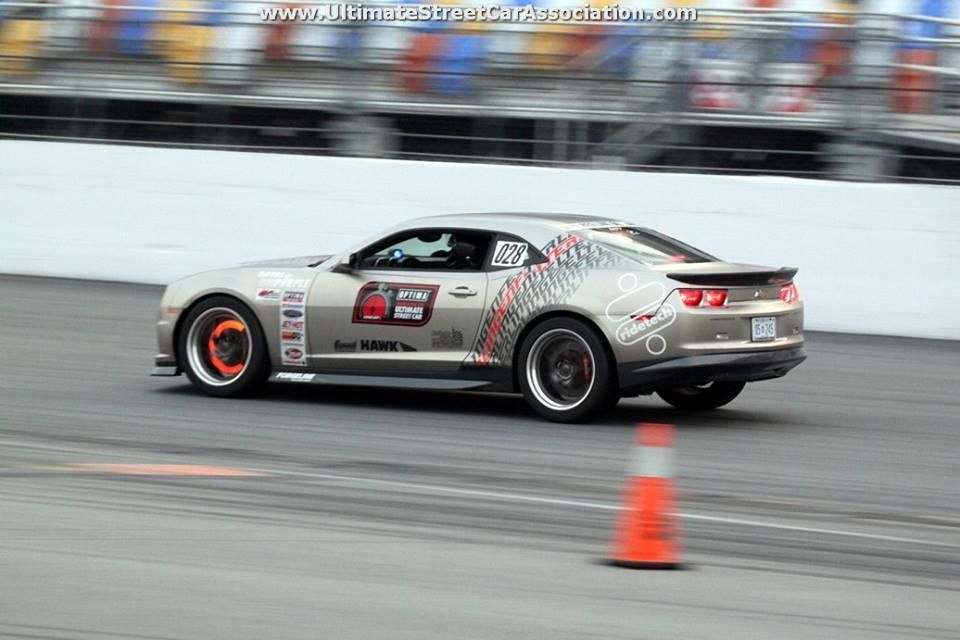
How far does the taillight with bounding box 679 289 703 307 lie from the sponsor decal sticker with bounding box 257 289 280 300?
288cm

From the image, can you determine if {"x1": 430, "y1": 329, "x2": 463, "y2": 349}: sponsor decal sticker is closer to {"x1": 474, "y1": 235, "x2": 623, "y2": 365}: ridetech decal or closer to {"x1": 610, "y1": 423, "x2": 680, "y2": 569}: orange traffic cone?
{"x1": 474, "y1": 235, "x2": 623, "y2": 365}: ridetech decal

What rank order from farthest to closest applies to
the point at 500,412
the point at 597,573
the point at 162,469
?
the point at 500,412
the point at 162,469
the point at 597,573

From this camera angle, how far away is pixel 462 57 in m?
18.8

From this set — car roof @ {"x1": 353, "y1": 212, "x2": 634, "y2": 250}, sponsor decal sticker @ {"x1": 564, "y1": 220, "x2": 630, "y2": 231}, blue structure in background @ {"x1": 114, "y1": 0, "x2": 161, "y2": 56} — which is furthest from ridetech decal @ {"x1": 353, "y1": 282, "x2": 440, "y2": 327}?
blue structure in background @ {"x1": 114, "y1": 0, "x2": 161, "y2": 56}

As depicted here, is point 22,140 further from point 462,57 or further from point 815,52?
point 815,52

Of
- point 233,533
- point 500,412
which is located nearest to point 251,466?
point 233,533

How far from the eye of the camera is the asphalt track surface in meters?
5.14

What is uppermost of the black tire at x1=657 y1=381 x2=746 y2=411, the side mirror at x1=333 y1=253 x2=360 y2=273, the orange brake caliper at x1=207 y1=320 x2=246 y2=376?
the side mirror at x1=333 y1=253 x2=360 y2=273

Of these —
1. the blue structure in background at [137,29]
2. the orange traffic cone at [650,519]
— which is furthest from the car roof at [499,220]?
the blue structure in background at [137,29]

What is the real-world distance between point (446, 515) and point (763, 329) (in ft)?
11.1

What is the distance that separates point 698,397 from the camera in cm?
1044

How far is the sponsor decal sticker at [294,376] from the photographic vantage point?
10250 millimetres

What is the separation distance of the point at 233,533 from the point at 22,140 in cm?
1480

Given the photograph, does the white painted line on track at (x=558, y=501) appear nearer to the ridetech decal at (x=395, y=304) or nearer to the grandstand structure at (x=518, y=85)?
the ridetech decal at (x=395, y=304)
